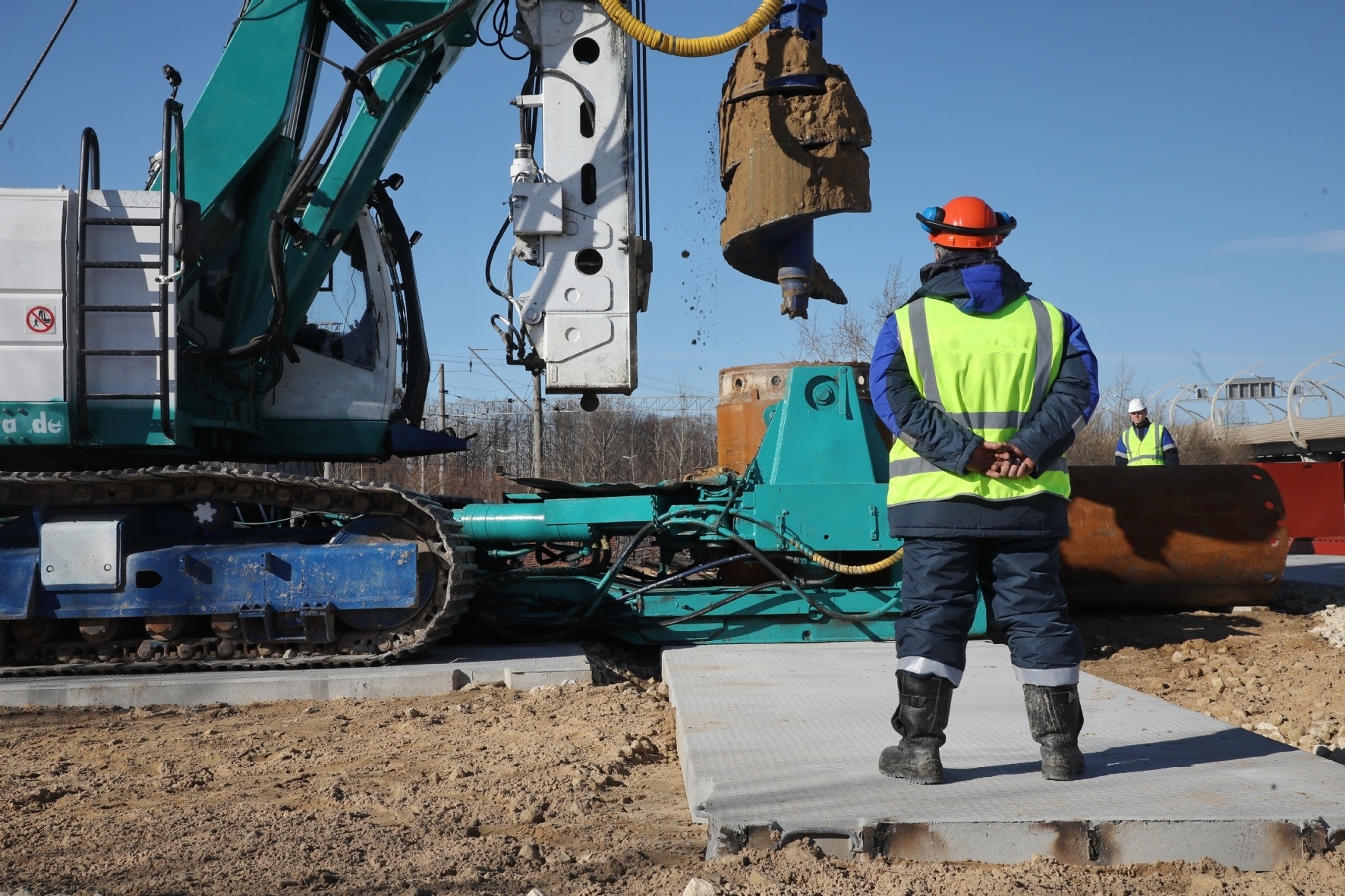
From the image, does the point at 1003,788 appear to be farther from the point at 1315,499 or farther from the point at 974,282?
the point at 1315,499

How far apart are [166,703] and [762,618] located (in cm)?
313

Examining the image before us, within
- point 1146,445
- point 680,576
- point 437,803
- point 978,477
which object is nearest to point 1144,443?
point 1146,445

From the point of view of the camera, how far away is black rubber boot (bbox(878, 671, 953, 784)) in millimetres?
3207

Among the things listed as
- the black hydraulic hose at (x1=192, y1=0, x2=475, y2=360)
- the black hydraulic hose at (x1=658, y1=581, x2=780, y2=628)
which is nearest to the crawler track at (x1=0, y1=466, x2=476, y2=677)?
the black hydraulic hose at (x1=192, y1=0, x2=475, y2=360)

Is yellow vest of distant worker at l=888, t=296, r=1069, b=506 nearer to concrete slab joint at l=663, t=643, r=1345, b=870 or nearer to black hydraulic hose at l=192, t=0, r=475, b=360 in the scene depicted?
concrete slab joint at l=663, t=643, r=1345, b=870

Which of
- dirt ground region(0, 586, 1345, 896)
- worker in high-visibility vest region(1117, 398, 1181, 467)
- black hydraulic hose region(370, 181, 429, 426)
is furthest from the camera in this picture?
worker in high-visibility vest region(1117, 398, 1181, 467)

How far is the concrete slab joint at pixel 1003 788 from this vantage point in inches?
110

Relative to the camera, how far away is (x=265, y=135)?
591cm

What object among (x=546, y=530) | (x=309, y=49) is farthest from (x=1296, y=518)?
(x=309, y=49)

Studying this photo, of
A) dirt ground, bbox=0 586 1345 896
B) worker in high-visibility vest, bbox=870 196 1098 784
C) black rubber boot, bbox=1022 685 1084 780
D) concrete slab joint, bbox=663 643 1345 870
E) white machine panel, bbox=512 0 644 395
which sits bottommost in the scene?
dirt ground, bbox=0 586 1345 896

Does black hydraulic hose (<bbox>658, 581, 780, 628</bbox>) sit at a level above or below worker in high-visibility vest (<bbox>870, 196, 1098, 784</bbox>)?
below

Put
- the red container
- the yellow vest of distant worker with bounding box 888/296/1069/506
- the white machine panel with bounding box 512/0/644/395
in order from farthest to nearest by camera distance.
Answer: the red container < the white machine panel with bounding box 512/0/644/395 < the yellow vest of distant worker with bounding box 888/296/1069/506

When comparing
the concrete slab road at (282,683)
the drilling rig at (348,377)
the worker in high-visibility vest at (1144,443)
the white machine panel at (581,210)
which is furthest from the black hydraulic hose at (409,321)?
the worker in high-visibility vest at (1144,443)

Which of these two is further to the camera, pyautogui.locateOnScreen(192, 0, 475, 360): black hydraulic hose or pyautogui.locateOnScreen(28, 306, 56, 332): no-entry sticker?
pyautogui.locateOnScreen(192, 0, 475, 360): black hydraulic hose
